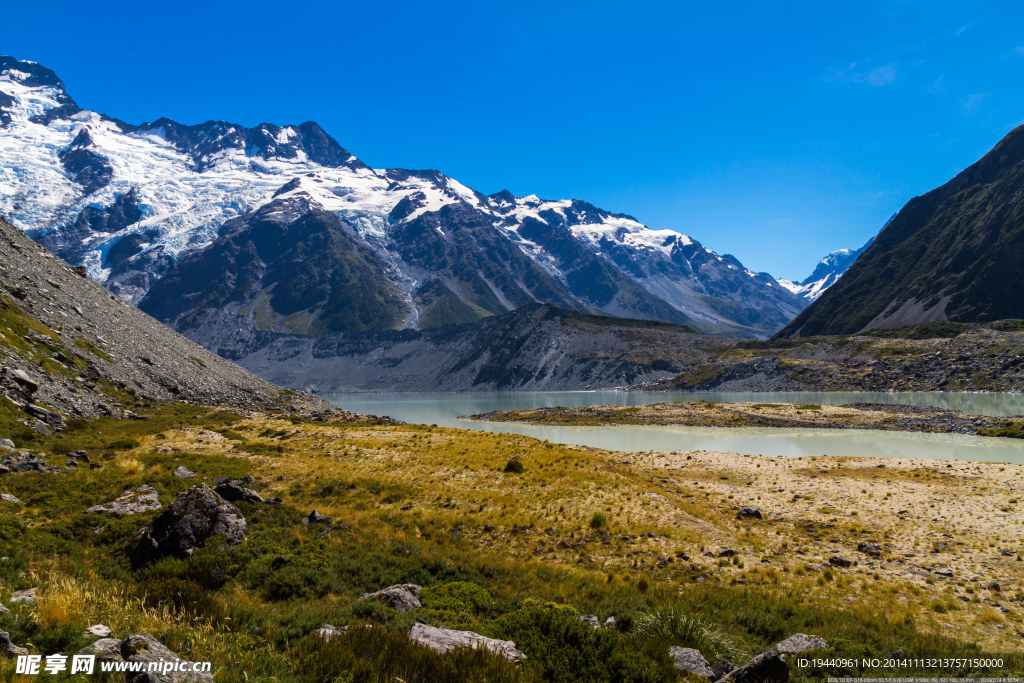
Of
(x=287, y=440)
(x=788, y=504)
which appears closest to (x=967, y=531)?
(x=788, y=504)

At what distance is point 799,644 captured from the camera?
11.5 meters

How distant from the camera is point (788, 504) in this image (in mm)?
27625

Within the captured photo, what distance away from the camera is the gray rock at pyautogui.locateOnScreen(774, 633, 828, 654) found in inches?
444

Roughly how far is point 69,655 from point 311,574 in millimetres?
7397

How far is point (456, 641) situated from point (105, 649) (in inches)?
225

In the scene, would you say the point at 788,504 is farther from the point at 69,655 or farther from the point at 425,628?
the point at 69,655

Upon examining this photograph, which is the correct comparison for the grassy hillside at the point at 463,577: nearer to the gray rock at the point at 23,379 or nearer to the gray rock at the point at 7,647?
the gray rock at the point at 7,647

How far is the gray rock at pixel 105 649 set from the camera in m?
7.12

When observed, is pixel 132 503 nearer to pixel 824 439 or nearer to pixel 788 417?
pixel 824 439

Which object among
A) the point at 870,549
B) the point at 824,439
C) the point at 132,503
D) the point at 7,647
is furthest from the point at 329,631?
the point at 824,439

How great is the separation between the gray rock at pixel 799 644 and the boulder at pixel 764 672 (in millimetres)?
2002

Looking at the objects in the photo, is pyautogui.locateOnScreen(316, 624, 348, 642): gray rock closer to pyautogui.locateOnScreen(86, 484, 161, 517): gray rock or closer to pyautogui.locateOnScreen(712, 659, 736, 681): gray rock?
pyautogui.locateOnScreen(712, 659, 736, 681): gray rock

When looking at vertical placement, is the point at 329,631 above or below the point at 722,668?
above

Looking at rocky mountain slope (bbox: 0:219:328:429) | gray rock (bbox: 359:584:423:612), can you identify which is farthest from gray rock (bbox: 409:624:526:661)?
rocky mountain slope (bbox: 0:219:328:429)
